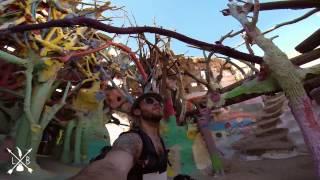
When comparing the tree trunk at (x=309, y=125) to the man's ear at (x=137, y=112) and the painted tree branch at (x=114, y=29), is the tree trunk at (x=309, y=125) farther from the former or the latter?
the man's ear at (x=137, y=112)

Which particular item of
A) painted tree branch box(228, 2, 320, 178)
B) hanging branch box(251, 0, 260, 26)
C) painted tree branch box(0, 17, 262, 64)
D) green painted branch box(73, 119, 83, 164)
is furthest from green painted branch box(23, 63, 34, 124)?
painted tree branch box(0, 17, 262, 64)

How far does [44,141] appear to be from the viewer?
13.9 meters

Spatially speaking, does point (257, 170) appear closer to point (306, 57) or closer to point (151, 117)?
point (306, 57)

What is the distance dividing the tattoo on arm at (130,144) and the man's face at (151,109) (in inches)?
16.4

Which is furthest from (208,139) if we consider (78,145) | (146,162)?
(146,162)

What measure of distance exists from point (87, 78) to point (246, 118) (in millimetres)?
7359

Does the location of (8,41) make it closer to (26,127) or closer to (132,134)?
(26,127)

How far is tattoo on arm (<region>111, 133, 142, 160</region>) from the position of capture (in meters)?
2.13

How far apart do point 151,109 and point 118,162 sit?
79 centimetres

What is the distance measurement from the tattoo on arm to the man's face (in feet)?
1.37

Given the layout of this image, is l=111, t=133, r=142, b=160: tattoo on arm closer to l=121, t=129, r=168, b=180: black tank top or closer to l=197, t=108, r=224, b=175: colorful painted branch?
l=121, t=129, r=168, b=180: black tank top

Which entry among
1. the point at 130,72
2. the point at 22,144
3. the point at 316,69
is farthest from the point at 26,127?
the point at 316,69

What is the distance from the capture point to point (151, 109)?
271cm

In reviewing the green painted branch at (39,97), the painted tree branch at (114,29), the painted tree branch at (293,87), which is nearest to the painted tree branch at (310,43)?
the painted tree branch at (293,87)
